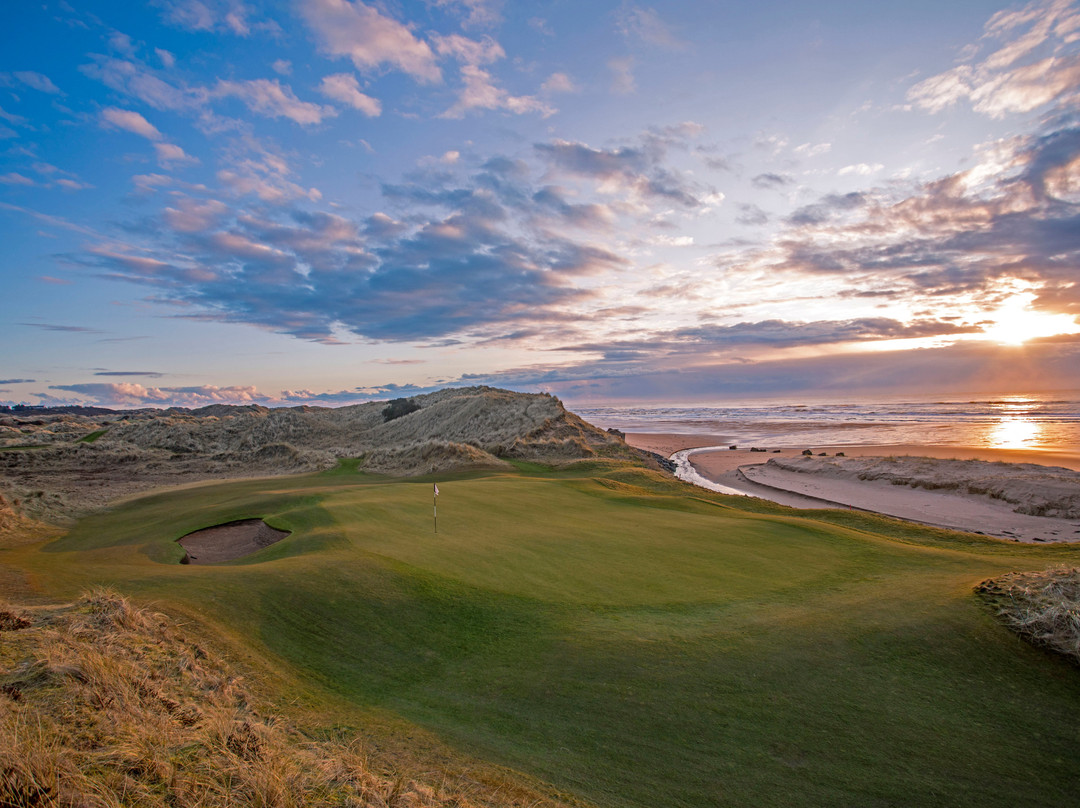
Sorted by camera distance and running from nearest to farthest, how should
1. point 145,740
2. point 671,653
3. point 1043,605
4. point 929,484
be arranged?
point 145,740
point 671,653
point 1043,605
point 929,484

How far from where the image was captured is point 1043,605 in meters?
7.12

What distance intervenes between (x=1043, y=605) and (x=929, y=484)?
977 inches

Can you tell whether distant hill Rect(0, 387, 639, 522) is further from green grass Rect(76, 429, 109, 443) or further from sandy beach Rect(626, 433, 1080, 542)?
sandy beach Rect(626, 433, 1080, 542)

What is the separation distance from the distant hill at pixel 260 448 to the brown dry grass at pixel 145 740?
17.6 meters

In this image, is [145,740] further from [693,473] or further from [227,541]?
[693,473]

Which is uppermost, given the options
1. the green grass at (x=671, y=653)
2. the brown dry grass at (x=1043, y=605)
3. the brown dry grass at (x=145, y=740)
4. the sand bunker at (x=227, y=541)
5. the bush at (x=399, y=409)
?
the bush at (x=399, y=409)

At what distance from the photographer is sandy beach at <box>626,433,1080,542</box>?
20875 millimetres

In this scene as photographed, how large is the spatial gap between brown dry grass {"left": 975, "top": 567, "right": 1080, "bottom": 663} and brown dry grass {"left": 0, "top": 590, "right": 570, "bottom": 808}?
6.93 m

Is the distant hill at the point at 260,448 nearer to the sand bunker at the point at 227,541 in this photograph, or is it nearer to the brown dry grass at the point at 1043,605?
the sand bunker at the point at 227,541

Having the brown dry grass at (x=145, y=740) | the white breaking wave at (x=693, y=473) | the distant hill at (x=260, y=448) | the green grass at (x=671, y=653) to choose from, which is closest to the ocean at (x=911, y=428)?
the white breaking wave at (x=693, y=473)

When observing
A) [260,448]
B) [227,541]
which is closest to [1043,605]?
[227,541]

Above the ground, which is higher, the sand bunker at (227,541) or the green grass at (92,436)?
the green grass at (92,436)

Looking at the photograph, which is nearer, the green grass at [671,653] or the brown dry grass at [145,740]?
the brown dry grass at [145,740]

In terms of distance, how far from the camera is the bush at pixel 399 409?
2586 inches
